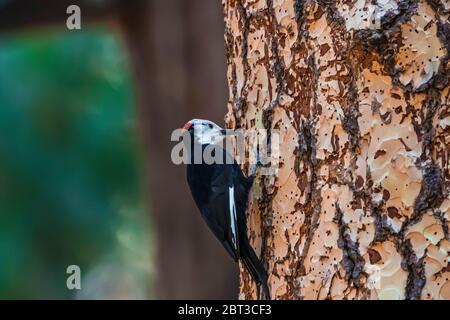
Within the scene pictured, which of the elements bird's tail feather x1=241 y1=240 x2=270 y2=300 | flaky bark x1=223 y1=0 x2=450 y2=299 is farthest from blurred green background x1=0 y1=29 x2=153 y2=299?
flaky bark x1=223 y1=0 x2=450 y2=299

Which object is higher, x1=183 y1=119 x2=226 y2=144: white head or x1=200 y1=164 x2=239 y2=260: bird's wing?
x1=183 y1=119 x2=226 y2=144: white head

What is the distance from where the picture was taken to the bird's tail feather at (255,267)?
2340 millimetres

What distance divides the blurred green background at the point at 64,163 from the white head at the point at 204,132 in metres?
1.72

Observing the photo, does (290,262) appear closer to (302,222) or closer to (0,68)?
(302,222)

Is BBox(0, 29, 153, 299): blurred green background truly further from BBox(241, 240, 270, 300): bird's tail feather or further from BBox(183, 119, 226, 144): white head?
BBox(241, 240, 270, 300): bird's tail feather

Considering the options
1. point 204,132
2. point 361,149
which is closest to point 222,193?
point 204,132

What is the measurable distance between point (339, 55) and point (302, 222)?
440 millimetres

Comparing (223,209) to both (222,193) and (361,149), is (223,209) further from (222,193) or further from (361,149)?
(361,149)

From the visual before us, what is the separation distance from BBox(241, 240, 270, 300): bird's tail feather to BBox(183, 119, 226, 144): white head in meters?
0.56

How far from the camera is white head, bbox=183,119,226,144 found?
9.48ft

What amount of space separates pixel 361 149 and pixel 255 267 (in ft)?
1.59

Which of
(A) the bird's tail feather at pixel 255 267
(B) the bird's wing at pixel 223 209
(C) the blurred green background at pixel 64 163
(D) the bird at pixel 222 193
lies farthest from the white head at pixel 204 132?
(C) the blurred green background at pixel 64 163

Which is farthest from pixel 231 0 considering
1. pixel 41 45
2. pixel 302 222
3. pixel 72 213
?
pixel 72 213

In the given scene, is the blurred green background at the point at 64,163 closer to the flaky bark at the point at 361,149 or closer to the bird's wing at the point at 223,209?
the bird's wing at the point at 223,209
